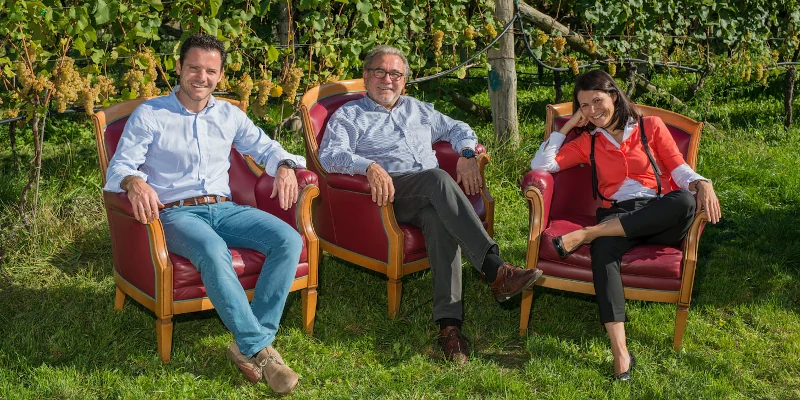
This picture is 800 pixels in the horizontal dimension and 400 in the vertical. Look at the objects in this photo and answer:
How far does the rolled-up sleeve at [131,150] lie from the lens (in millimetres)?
3420

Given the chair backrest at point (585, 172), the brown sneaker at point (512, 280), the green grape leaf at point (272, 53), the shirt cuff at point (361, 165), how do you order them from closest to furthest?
the brown sneaker at point (512, 280)
the shirt cuff at point (361, 165)
the chair backrest at point (585, 172)
the green grape leaf at point (272, 53)

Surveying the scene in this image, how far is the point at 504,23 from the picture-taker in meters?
5.76

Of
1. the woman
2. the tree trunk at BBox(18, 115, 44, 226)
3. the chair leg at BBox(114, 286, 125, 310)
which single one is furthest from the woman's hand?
the tree trunk at BBox(18, 115, 44, 226)

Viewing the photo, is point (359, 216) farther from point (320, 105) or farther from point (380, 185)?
point (320, 105)

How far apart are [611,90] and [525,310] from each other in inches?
42.3

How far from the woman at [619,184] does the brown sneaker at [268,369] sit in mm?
1266

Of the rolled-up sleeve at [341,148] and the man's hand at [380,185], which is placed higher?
the rolled-up sleeve at [341,148]

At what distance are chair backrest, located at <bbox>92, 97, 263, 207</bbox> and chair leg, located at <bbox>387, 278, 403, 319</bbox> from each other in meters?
0.74

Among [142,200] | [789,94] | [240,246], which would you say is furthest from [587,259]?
[789,94]

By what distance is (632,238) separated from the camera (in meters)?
3.76

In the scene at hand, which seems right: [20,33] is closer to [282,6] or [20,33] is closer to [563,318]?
[282,6]

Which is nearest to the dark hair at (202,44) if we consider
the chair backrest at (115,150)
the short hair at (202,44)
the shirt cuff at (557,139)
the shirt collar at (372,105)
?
the short hair at (202,44)

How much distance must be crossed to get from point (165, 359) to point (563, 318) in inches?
71.8

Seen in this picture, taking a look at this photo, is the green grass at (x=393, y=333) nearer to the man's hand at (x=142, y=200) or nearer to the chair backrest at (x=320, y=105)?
the man's hand at (x=142, y=200)
